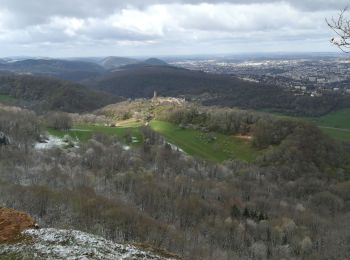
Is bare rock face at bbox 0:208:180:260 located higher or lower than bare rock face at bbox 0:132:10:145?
higher

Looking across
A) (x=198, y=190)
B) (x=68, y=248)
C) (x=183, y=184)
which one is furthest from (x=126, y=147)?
(x=68, y=248)

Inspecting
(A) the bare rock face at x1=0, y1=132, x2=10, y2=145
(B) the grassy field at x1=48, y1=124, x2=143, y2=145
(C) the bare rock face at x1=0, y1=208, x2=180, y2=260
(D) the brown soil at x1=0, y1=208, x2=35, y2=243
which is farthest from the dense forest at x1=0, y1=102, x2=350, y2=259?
(C) the bare rock face at x1=0, y1=208, x2=180, y2=260

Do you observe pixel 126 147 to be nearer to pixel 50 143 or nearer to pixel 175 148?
pixel 175 148

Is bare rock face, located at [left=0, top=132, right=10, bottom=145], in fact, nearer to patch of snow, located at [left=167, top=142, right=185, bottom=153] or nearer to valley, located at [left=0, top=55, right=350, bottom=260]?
valley, located at [left=0, top=55, right=350, bottom=260]

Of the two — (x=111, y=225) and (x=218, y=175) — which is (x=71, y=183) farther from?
(x=218, y=175)

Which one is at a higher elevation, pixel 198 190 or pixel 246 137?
pixel 198 190

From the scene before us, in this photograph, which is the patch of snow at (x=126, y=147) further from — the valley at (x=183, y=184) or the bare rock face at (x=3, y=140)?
the bare rock face at (x=3, y=140)

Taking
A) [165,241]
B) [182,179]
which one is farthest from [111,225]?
[182,179]
